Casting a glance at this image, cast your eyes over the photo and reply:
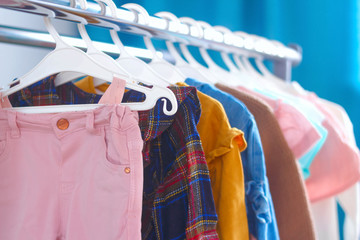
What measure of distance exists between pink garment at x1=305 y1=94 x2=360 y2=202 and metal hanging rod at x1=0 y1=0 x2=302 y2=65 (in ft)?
0.98

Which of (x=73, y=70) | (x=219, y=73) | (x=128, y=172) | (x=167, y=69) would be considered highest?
(x=219, y=73)

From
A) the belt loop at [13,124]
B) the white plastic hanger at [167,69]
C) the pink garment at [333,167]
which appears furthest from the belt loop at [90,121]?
the pink garment at [333,167]

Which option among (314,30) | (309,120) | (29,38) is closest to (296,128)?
(309,120)

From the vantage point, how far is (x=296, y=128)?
0.92 metres

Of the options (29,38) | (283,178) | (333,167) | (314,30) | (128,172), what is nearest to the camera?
(128,172)

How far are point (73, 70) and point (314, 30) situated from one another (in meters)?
1.37

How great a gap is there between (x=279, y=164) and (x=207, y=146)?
20 centimetres

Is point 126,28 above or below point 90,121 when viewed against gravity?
above

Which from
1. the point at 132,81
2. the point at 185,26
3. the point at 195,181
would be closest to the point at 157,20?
the point at 185,26

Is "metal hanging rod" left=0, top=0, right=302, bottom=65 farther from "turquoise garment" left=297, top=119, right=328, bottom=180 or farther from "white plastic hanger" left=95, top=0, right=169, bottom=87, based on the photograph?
"turquoise garment" left=297, top=119, right=328, bottom=180

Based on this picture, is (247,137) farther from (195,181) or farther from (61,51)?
(61,51)

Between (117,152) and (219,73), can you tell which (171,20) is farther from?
(117,152)

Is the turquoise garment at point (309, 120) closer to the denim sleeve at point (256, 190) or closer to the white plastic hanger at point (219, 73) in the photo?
the white plastic hanger at point (219, 73)

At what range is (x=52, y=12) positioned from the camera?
25.1 inches
